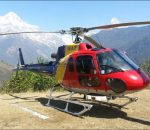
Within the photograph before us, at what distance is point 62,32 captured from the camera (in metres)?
19.4

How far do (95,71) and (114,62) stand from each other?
42.3 inches

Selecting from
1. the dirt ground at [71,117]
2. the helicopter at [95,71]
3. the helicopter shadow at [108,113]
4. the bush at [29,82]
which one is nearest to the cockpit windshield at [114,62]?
the helicopter at [95,71]

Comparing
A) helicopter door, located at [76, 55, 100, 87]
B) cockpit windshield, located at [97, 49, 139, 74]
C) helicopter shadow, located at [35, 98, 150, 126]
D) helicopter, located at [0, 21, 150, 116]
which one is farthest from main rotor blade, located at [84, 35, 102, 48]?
helicopter shadow, located at [35, 98, 150, 126]

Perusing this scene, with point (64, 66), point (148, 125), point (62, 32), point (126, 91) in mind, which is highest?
point (62, 32)

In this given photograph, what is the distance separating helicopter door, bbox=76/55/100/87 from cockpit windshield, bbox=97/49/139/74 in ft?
1.62

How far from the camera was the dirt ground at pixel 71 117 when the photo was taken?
1474 cm

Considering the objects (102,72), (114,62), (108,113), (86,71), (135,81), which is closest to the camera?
(135,81)

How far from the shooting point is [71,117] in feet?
54.3

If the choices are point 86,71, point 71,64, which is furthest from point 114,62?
point 71,64

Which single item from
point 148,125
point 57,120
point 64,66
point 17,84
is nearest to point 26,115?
point 57,120

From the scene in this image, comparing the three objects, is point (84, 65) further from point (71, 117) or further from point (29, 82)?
point (29, 82)

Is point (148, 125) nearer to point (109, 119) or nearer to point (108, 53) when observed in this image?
point (109, 119)

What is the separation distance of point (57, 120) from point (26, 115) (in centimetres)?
191

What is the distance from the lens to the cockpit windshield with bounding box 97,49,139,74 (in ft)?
53.1
